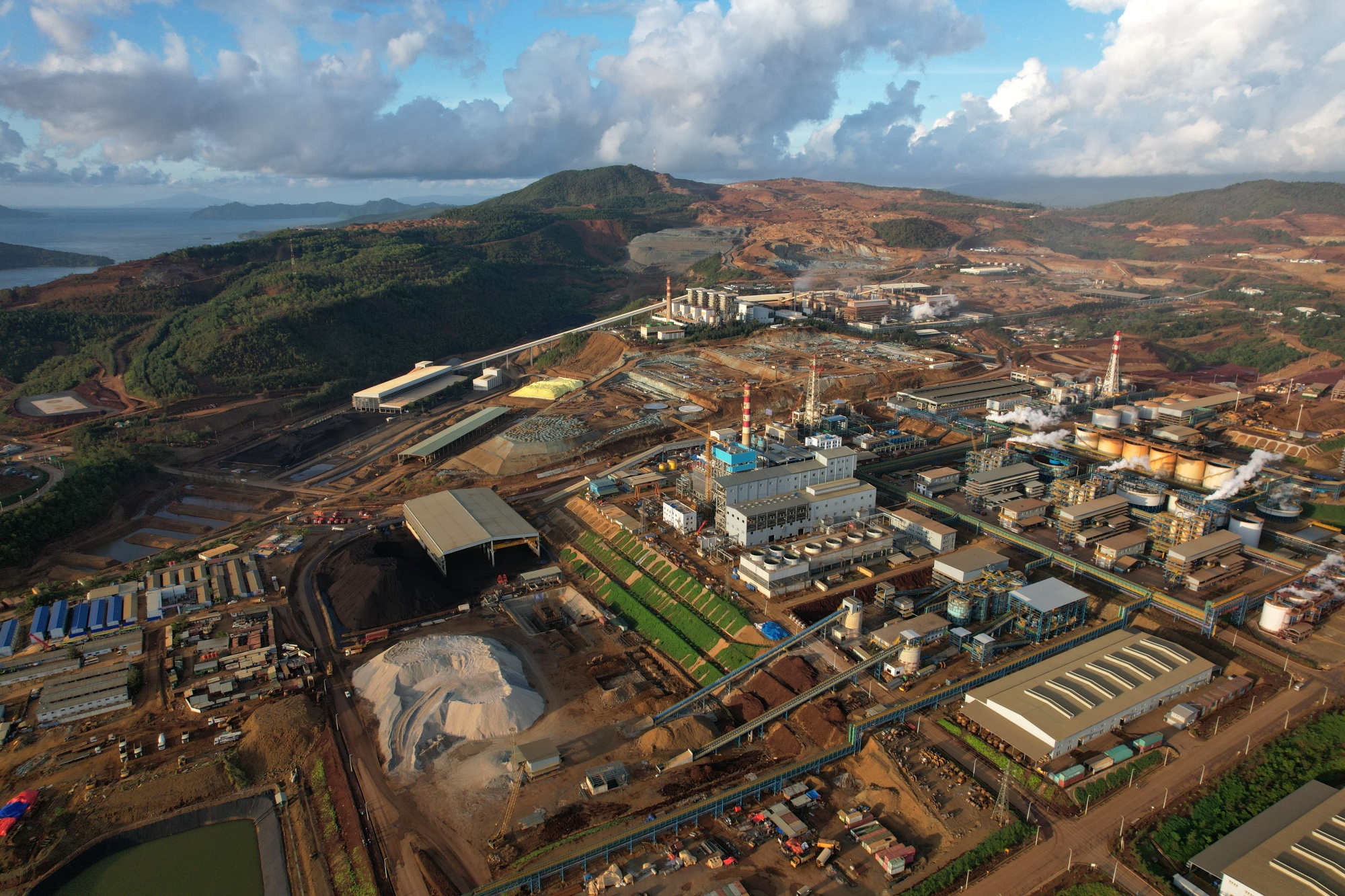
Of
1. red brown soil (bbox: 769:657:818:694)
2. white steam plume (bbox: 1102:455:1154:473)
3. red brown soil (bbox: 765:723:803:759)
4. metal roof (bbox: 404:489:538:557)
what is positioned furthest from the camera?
white steam plume (bbox: 1102:455:1154:473)

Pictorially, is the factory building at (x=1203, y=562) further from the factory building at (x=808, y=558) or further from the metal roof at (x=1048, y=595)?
the factory building at (x=808, y=558)

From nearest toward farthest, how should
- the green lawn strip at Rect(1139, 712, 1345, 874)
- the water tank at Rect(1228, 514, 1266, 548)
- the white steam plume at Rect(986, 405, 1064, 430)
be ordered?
the green lawn strip at Rect(1139, 712, 1345, 874), the water tank at Rect(1228, 514, 1266, 548), the white steam plume at Rect(986, 405, 1064, 430)

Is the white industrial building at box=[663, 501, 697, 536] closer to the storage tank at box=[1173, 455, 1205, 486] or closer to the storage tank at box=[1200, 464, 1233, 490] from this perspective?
the storage tank at box=[1173, 455, 1205, 486]

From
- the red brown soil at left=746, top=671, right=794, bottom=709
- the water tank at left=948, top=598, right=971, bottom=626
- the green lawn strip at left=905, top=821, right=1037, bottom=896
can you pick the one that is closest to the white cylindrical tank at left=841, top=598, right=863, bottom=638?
the water tank at left=948, top=598, right=971, bottom=626

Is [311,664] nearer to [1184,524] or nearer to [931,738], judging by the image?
[931,738]

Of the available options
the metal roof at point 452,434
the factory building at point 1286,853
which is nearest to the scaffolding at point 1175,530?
the factory building at point 1286,853

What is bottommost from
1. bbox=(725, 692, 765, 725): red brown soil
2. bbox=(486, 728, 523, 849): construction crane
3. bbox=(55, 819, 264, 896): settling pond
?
bbox=(55, 819, 264, 896): settling pond

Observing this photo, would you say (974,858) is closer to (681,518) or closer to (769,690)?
(769,690)
